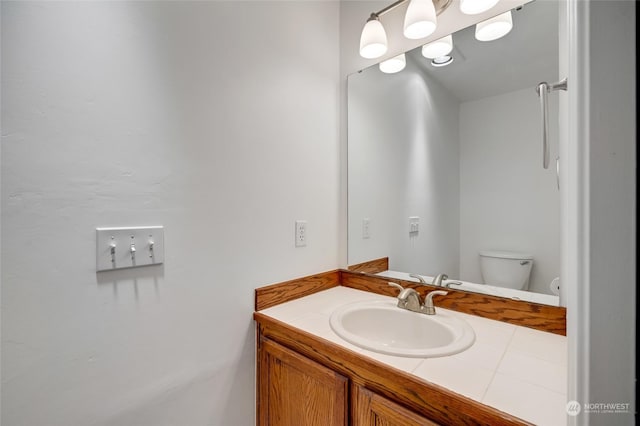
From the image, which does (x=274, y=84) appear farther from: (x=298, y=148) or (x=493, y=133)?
(x=493, y=133)

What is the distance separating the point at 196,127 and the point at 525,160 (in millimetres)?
1204

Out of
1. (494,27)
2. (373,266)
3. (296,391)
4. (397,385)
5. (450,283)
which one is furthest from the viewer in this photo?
(373,266)

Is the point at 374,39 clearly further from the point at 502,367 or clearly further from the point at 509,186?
the point at 502,367

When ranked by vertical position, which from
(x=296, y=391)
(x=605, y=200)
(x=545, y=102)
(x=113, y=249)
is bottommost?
(x=296, y=391)

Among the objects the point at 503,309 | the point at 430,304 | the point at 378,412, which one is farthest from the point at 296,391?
the point at 503,309

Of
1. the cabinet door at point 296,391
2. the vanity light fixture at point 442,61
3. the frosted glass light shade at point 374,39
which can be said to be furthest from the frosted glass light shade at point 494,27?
the cabinet door at point 296,391

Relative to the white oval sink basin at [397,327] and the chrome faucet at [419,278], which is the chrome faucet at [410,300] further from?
the chrome faucet at [419,278]

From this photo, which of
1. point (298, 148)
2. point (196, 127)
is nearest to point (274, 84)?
point (298, 148)

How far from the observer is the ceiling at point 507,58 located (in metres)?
0.99

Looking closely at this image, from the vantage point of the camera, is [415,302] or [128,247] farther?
[415,302]

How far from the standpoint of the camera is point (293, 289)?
1.27 meters

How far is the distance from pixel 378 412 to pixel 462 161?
3.30ft

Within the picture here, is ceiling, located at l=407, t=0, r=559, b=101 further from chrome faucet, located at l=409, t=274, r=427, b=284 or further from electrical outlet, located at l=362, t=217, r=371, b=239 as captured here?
chrome faucet, located at l=409, t=274, r=427, b=284

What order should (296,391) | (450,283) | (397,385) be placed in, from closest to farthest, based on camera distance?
(397,385)
(296,391)
(450,283)
